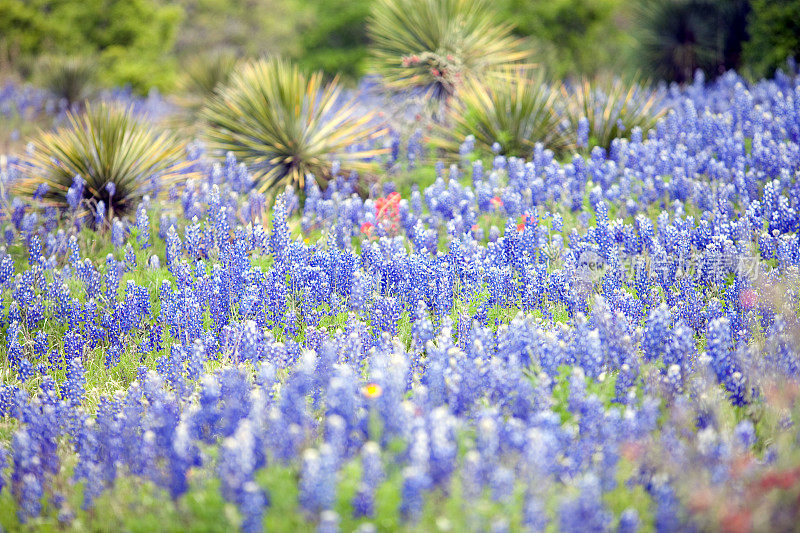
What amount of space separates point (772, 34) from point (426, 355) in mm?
8916

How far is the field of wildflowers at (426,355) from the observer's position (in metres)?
2.58

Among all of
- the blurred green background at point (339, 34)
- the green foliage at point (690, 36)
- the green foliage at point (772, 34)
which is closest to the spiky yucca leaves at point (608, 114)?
the green foliage at point (772, 34)

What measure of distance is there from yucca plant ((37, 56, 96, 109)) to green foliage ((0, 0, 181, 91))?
1.83 meters

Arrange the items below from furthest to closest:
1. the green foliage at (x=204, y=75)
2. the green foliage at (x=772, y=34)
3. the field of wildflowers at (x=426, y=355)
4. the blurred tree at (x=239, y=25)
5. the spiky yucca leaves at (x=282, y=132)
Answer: the blurred tree at (x=239, y=25) < the green foliage at (x=204, y=75) < the green foliage at (x=772, y=34) < the spiky yucca leaves at (x=282, y=132) < the field of wildflowers at (x=426, y=355)

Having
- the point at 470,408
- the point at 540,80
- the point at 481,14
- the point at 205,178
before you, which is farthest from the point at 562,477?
the point at 481,14

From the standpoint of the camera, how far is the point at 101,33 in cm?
1605

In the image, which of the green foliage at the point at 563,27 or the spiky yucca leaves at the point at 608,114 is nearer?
A: the spiky yucca leaves at the point at 608,114

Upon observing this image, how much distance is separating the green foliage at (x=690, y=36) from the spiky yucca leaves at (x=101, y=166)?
896cm

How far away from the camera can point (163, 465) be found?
307 centimetres

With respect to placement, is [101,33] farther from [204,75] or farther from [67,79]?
[204,75]

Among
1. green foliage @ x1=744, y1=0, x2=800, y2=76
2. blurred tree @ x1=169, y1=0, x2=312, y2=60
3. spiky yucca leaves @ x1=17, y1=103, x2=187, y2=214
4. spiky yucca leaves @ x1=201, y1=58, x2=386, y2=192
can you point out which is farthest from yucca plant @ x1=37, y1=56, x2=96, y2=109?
green foliage @ x1=744, y1=0, x2=800, y2=76

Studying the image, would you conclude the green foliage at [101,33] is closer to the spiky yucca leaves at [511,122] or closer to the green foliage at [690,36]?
the spiky yucca leaves at [511,122]

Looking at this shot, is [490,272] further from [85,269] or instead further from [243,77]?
[243,77]

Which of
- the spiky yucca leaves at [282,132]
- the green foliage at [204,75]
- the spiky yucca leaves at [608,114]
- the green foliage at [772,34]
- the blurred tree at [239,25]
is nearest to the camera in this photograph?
the spiky yucca leaves at [282,132]
